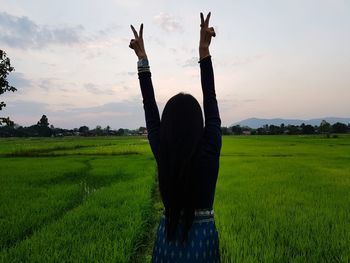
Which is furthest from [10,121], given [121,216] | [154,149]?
[154,149]

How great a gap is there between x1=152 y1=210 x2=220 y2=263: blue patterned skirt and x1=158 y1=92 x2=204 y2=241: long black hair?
4 centimetres

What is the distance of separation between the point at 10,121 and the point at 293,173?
1510 cm

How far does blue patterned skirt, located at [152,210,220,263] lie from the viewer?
1817 millimetres

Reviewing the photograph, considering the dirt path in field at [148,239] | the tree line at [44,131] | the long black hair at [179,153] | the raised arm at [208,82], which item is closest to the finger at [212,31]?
the raised arm at [208,82]

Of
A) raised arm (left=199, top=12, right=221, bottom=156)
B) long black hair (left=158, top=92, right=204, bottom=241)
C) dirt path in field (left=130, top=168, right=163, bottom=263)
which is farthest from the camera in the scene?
dirt path in field (left=130, top=168, right=163, bottom=263)

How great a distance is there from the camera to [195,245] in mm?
1822

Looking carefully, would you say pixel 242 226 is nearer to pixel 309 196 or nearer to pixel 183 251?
pixel 309 196

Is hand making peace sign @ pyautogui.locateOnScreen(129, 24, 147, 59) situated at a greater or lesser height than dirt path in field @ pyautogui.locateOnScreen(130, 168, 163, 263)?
greater

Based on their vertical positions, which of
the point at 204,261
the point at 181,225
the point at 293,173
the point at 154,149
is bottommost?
the point at 293,173

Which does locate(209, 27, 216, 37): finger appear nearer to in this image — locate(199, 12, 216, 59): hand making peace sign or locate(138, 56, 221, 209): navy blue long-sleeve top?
locate(199, 12, 216, 59): hand making peace sign

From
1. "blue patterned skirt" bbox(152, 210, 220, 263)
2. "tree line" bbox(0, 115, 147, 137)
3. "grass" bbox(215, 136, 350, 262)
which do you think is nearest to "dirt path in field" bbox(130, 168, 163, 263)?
"grass" bbox(215, 136, 350, 262)

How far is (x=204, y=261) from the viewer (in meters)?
1.82

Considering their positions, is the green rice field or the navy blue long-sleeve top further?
the green rice field

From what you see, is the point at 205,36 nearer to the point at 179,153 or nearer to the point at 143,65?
the point at 143,65
